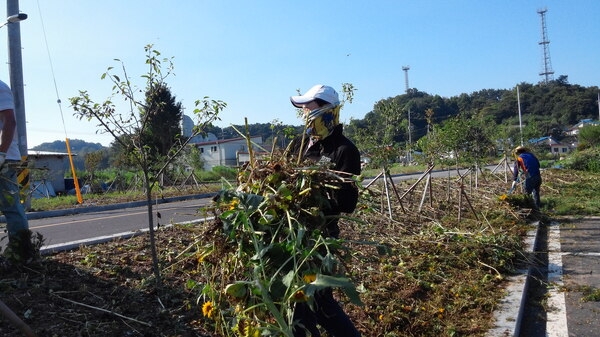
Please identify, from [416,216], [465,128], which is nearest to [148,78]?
[416,216]

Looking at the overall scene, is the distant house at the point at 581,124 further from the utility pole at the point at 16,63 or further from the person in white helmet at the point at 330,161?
the person in white helmet at the point at 330,161

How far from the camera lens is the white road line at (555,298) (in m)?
4.53

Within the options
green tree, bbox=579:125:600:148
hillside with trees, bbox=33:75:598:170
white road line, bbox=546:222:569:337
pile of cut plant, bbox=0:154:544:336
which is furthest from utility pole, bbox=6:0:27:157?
green tree, bbox=579:125:600:148

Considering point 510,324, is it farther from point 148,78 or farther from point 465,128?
point 465,128

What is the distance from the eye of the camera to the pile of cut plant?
9.37 ft

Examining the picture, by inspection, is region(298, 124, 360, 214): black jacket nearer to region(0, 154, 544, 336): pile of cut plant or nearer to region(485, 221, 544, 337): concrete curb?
region(0, 154, 544, 336): pile of cut plant

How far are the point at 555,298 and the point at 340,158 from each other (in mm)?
3397

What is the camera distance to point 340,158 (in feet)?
10.9

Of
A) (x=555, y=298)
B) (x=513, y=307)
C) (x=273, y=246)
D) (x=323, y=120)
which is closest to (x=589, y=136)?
(x=555, y=298)

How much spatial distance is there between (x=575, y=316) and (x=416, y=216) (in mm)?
4480

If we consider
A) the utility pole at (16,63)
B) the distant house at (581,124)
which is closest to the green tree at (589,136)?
the distant house at (581,124)

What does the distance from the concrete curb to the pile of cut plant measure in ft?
0.34

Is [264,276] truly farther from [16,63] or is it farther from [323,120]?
[16,63]

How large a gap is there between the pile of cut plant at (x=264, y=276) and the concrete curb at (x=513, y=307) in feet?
0.34
